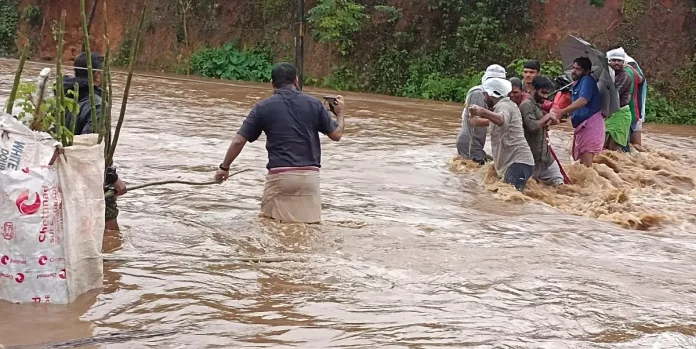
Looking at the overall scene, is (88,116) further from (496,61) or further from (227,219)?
(496,61)

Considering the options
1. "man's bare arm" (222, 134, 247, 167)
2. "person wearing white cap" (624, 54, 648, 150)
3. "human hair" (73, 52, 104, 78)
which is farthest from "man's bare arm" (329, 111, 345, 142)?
"person wearing white cap" (624, 54, 648, 150)

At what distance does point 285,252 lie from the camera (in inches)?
239

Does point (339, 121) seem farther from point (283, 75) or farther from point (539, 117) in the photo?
point (539, 117)

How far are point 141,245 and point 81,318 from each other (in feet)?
5.62

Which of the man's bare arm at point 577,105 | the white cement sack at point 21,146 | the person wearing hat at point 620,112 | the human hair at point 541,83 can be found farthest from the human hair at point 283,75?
the person wearing hat at point 620,112

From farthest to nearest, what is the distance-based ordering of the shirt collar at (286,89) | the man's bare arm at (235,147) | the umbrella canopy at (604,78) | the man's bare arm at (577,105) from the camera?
the umbrella canopy at (604,78) < the man's bare arm at (577,105) < the shirt collar at (286,89) < the man's bare arm at (235,147)

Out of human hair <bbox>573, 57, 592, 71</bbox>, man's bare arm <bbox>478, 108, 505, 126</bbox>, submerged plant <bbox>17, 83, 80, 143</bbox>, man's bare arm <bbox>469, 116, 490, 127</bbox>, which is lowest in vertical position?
man's bare arm <bbox>469, 116, 490, 127</bbox>

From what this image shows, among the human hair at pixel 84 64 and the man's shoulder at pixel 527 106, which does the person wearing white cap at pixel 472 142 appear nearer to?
the man's shoulder at pixel 527 106

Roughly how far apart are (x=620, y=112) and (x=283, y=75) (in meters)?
5.39

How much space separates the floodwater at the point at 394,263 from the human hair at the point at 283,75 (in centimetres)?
110

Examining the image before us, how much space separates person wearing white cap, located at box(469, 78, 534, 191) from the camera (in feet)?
27.6

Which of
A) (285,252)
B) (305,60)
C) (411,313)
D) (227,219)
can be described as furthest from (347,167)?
(305,60)

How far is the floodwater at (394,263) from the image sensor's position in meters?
4.40

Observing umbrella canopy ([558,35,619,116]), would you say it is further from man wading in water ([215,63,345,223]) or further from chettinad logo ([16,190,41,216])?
chettinad logo ([16,190,41,216])
